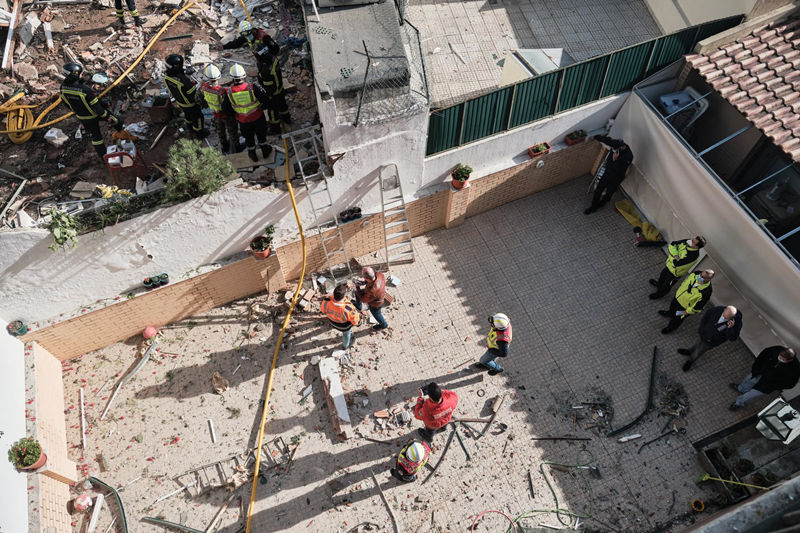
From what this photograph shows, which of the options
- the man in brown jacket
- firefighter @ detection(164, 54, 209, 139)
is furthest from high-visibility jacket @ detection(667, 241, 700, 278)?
firefighter @ detection(164, 54, 209, 139)

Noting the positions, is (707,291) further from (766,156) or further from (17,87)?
(17,87)

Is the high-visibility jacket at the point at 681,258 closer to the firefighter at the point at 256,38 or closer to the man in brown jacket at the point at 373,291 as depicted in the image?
the man in brown jacket at the point at 373,291

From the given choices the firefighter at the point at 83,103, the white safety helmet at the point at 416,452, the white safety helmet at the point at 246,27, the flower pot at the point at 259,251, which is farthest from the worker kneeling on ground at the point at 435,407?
the white safety helmet at the point at 246,27

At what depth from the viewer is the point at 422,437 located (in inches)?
376

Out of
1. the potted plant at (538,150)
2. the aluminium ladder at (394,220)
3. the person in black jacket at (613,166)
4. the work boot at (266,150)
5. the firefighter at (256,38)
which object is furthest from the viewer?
the potted plant at (538,150)

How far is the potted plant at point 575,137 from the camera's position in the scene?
11773 millimetres

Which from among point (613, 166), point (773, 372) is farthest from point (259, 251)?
point (773, 372)

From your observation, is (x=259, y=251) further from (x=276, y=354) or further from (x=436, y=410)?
(x=436, y=410)

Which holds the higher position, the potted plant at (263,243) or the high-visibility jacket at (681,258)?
the potted plant at (263,243)

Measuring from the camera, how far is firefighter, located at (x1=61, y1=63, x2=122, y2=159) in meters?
9.20

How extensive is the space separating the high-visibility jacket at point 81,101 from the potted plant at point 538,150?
28.1 ft

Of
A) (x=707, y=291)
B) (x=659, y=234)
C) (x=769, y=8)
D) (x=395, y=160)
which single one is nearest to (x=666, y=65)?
(x=769, y=8)

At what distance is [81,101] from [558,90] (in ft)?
29.4

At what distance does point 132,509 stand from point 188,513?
97 centimetres
